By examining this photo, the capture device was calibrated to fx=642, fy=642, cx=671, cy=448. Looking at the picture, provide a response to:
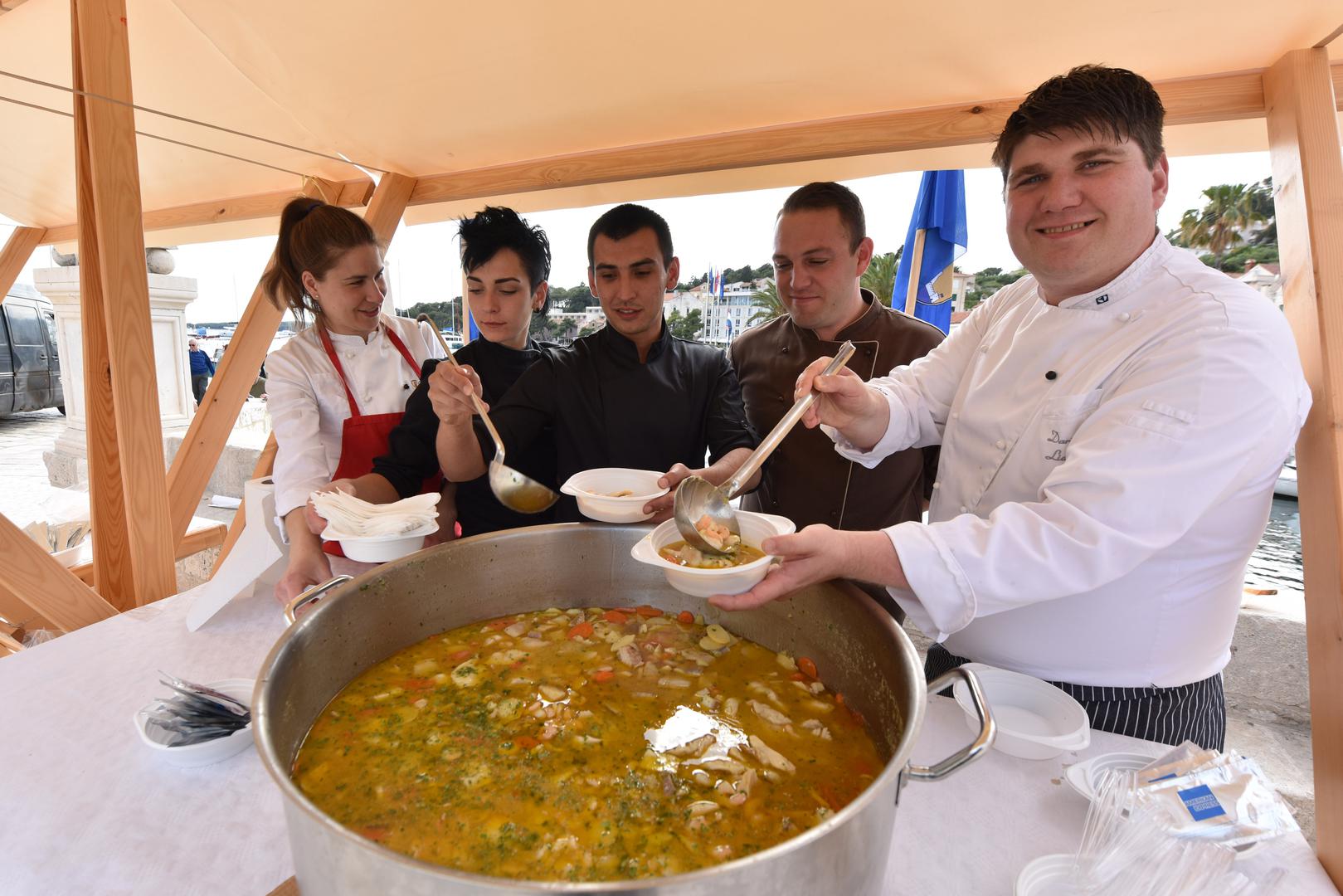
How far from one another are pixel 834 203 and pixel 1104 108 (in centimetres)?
144

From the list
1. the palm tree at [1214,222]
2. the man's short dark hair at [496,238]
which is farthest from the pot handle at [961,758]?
the palm tree at [1214,222]

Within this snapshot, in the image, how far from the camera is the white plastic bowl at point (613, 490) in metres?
1.74

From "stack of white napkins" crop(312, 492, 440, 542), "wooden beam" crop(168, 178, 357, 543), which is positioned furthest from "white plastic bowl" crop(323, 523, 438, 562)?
"wooden beam" crop(168, 178, 357, 543)

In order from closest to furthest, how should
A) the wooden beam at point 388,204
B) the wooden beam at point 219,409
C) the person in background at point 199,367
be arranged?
the wooden beam at point 219,409 < the wooden beam at point 388,204 < the person in background at point 199,367

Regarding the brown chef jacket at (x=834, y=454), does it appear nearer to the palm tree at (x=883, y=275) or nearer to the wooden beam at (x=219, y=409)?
the wooden beam at (x=219, y=409)

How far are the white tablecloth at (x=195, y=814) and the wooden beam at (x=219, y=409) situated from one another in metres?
2.38

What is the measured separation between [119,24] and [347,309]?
1345 millimetres

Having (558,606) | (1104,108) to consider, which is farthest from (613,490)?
(1104,108)

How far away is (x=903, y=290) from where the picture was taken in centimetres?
484

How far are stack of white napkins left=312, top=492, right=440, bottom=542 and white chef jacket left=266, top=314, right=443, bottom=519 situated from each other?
67 centimetres

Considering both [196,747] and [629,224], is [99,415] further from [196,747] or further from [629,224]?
[629,224]

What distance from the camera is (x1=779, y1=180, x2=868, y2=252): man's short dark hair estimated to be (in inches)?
114

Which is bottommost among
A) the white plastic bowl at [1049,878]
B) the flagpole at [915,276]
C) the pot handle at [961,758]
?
the white plastic bowl at [1049,878]

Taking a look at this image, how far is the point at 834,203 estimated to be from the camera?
2.88m
